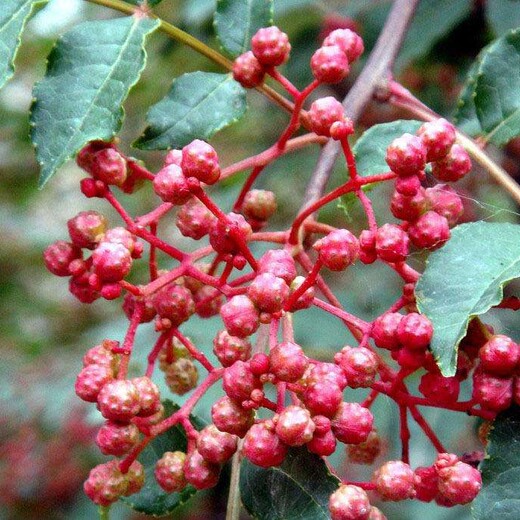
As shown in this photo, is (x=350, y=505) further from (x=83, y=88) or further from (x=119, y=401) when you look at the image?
(x=83, y=88)

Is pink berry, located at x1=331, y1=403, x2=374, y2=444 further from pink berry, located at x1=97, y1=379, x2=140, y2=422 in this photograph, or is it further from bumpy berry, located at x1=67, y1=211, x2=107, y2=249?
bumpy berry, located at x1=67, y1=211, x2=107, y2=249

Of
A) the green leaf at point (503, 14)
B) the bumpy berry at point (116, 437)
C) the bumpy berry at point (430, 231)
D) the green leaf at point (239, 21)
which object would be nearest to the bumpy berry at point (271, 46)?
the green leaf at point (239, 21)

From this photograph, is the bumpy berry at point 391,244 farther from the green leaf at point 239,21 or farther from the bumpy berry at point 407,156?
the green leaf at point 239,21


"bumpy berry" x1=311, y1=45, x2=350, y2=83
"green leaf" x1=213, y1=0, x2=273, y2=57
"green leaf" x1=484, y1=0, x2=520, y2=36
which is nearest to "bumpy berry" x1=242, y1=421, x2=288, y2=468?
"bumpy berry" x1=311, y1=45, x2=350, y2=83

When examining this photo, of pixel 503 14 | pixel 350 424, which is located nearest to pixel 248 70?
pixel 350 424

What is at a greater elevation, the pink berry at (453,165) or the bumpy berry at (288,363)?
the pink berry at (453,165)

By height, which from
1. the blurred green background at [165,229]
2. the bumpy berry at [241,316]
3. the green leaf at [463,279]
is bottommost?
the blurred green background at [165,229]
